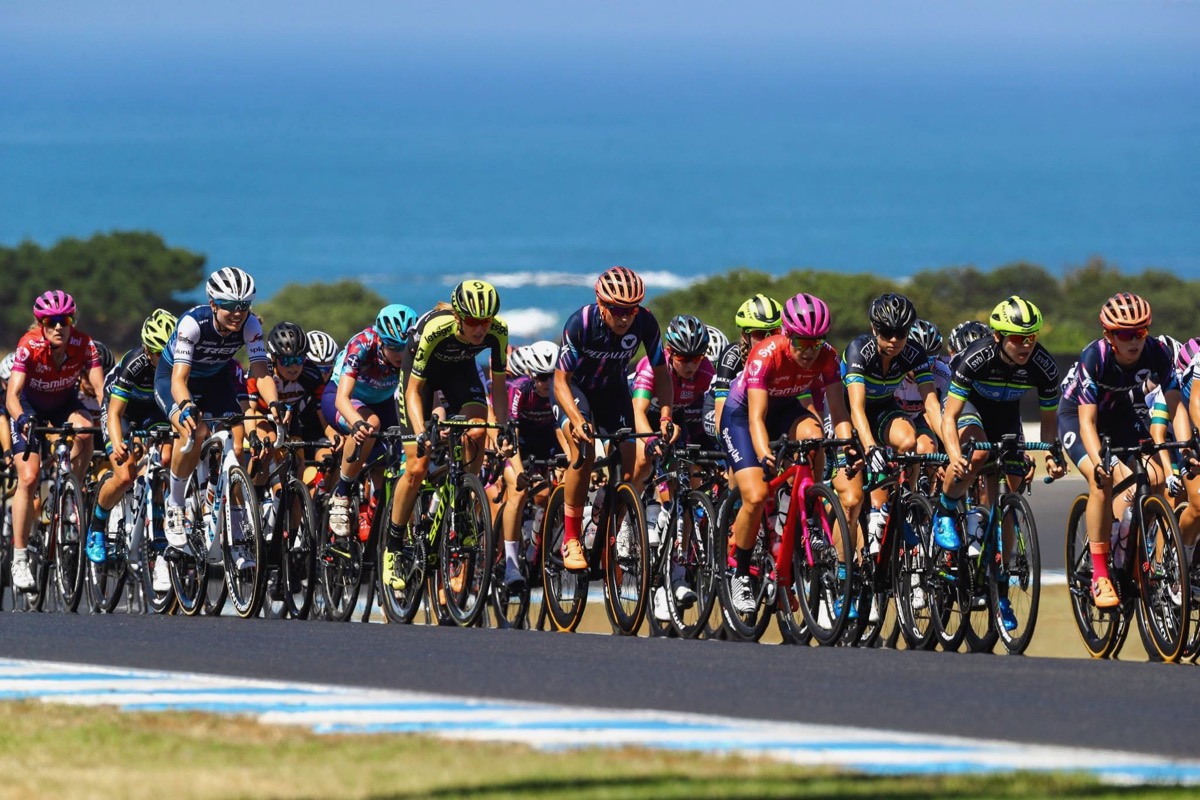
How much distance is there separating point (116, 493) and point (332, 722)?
7.90 metres

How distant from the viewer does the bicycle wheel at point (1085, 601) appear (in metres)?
12.3

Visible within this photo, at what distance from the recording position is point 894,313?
1357cm

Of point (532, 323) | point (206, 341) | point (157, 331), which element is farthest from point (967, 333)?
point (532, 323)

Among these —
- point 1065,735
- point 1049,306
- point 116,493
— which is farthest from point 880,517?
point 1049,306

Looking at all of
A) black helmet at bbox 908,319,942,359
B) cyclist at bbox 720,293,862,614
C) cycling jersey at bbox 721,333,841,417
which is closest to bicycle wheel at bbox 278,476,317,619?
cyclist at bbox 720,293,862,614

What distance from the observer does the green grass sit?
274 inches

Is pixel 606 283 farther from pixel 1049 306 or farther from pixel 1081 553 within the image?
pixel 1049 306

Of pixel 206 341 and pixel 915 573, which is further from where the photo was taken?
pixel 206 341

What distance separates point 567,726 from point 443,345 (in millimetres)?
5885

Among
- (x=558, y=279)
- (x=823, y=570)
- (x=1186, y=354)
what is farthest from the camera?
(x=558, y=279)

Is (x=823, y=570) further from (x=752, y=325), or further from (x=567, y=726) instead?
(x=567, y=726)

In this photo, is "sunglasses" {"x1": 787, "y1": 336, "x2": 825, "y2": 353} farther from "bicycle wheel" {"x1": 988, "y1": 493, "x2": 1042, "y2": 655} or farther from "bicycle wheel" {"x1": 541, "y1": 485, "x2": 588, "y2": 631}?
"bicycle wheel" {"x1": 541, "y1": 485, "x2": 588, "y2": 631}

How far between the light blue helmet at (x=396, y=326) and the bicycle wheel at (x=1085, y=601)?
4.18 m

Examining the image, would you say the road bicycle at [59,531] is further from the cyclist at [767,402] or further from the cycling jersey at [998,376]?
the cycling jersey at [998,376]
